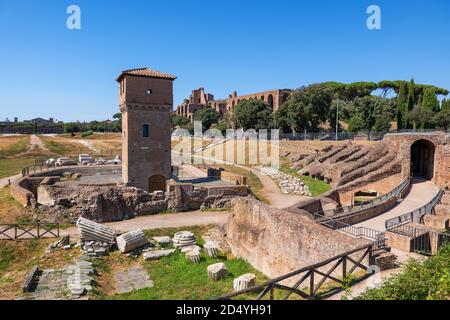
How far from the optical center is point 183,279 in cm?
1320

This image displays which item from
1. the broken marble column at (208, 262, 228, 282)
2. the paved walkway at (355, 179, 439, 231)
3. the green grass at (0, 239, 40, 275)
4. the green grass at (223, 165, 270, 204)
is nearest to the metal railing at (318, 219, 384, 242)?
the paved walkway at (355, 179, 439, 231)

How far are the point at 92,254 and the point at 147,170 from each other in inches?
439

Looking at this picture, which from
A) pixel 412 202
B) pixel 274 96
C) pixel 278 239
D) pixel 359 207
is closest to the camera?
pixel 278 239

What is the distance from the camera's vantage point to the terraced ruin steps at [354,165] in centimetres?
2477

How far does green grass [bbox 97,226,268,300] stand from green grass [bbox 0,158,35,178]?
27.5m

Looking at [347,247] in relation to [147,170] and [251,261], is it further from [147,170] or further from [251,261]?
[147,170]

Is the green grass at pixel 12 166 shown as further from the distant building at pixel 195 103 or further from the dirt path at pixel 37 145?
the distant building at pixel 195 103

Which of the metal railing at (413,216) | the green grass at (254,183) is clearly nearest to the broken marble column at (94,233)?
the green grass at (254,183)

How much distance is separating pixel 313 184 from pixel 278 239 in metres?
18.2

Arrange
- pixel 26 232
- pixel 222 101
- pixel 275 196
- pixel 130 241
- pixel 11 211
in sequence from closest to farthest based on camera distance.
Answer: pixel 130 241 → pixel 26 232 → pixel 11 211 → pixel 275 196 → pixel 222 101

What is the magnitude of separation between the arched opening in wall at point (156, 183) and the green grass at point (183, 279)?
1087 centimetres

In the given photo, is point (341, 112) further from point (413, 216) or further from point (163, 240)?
point (163, 240)

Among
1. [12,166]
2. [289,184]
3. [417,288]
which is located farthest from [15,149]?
[417,288]
